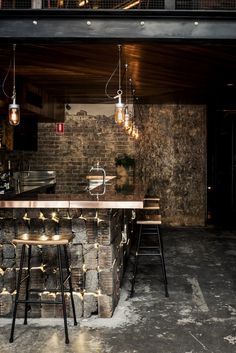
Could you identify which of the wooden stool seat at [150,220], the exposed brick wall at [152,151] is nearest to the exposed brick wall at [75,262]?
the wooden stool seat at [150,220]

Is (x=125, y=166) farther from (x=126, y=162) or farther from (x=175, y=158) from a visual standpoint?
(x=175, y=158)

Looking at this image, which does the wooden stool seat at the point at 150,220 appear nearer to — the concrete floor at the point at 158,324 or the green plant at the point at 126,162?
the concrete floor at the point at 158,324

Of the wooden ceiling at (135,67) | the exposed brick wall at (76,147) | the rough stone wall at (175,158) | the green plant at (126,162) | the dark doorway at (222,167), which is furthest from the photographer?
the rough stone wall at (175,158)

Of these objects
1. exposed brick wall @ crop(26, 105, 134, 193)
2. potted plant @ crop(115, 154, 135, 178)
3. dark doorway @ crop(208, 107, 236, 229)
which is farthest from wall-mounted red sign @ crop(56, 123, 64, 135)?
dark doorway @ crop(208, 107, 236, 229)

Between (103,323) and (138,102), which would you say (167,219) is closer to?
(138,102)

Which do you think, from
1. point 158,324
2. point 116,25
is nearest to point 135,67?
point 116,25

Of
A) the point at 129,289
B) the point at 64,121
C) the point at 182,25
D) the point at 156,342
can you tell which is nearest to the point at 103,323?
the point at 156,342

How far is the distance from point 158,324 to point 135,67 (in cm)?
351

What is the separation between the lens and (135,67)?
18.7 ft

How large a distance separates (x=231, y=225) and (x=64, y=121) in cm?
442

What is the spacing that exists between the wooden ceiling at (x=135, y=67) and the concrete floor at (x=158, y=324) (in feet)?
8.85

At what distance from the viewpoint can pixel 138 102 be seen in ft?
30.1

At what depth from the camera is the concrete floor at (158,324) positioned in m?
3.28

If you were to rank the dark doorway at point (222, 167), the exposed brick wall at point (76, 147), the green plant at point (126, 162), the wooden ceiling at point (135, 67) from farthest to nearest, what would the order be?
the exposed brick wall at point (76, 147) → the dark doorway at point (222, 167) → the green plant at point (126, 162) → the wooden ceiling at point (135, 67)
